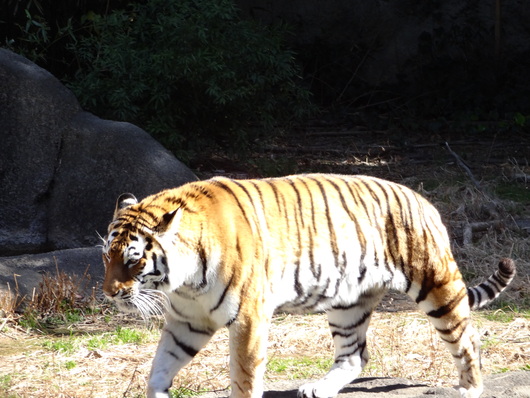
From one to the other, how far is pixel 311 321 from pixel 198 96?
10.5 feet

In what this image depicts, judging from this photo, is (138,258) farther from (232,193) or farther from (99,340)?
(99,340)

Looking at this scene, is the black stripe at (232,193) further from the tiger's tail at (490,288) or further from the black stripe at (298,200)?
the tiger's tail at (490,288)

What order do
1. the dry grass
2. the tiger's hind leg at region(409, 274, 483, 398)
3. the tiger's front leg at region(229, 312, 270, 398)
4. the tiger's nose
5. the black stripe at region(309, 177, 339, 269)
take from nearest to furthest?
the tiger's nose
the tiger's front leg at region(229, 312, 270, 398)
the black stripe at region(309, 177, 339, 269)
the tiger's hind leg at region(409, 274, 483, 398)
the dry grass

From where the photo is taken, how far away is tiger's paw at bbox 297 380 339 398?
3865 millimetres

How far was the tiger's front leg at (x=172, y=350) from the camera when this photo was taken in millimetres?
3500

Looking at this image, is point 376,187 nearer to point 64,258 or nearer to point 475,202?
point 64,258

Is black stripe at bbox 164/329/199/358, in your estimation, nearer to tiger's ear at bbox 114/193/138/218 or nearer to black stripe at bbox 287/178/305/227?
tiger's ear at bbox 114/193/138/218

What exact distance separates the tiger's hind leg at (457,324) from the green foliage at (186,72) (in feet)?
13.7

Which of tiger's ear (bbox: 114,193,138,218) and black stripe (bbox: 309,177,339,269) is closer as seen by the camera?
tiger's ear (bbox: 114,193,138,218)

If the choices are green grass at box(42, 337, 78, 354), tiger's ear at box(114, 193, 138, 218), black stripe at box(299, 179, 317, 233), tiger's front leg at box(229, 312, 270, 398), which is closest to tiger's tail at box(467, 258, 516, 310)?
black stripe at box(299, 179, 317, 233)

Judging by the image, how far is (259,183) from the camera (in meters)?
3.71

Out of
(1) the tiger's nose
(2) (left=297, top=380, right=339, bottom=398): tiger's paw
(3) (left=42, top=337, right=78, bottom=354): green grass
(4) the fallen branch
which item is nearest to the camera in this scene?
(1) the tiger's nose

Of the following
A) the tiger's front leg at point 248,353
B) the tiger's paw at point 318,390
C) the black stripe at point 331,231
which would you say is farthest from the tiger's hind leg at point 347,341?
the tiger's front leg at point 248,353

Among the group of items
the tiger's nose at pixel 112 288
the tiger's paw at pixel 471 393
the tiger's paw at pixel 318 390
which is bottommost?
the tiger's paw at pixel 318 390
